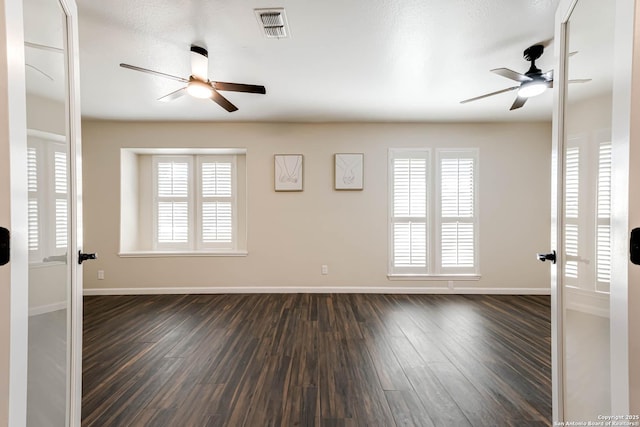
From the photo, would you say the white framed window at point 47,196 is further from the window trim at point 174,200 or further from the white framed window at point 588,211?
the window trim at point 174,200

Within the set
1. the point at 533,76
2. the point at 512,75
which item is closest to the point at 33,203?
the point at 512,75

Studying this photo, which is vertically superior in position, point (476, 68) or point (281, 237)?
point (476, 68)

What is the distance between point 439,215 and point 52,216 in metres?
4.12

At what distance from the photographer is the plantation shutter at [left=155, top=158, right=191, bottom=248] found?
14.5ft

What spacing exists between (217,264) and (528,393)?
3.73 metres

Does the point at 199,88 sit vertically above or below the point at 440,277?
above

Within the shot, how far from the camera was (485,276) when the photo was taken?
4.03 meters

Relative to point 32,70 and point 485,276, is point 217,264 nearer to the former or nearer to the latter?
point 32,70

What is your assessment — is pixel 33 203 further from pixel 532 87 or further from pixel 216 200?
pixel 216 200

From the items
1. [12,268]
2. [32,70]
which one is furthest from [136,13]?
[12,268]

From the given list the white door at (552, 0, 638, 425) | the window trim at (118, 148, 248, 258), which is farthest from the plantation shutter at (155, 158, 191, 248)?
the white door at (552, 0, 638, 425)

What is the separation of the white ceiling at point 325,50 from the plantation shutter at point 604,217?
1522 mm

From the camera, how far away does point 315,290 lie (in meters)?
4.04

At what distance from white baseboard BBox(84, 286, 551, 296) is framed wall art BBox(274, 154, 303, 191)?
1.50 meters
